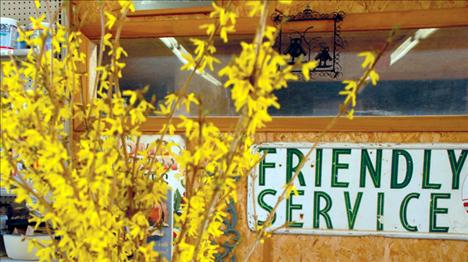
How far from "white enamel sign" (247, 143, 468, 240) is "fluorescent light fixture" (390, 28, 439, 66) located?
1.43 feet

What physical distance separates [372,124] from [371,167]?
212 mm

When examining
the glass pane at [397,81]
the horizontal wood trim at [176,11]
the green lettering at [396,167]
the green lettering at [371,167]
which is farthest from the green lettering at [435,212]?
the horizontal wood trim at [176,11]

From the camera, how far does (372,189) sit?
169 centimetres

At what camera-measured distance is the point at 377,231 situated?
170 cm

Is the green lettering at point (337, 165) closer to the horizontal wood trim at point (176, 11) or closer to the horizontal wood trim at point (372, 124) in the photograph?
the horizontal wood trim at point (372, 124)

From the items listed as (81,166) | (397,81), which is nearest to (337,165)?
(397,81)

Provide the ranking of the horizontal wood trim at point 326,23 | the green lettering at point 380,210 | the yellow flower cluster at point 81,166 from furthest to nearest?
the green lettering at point 380,210 → the horizontal wood trim at point 326,23 → the yellow flower cluster at point 81,166

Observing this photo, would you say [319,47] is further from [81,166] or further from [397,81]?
[81,166]

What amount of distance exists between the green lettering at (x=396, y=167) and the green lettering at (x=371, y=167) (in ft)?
0.21

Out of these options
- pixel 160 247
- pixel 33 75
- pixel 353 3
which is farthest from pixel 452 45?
pixel 33 75

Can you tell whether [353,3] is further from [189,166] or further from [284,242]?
[189,166]

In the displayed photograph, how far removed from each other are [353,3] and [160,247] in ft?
4.62

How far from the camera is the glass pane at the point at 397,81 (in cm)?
164

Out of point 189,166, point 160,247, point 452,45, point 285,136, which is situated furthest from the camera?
point 285,136
